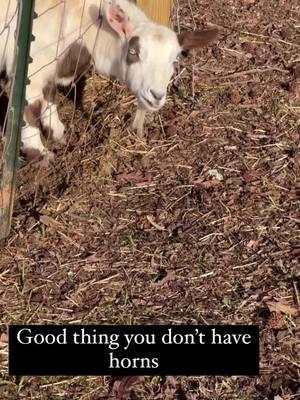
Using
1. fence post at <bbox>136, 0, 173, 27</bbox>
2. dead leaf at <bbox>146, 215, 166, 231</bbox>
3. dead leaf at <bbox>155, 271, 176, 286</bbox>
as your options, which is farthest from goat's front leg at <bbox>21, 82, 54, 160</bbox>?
dead leaf at <bbox>155, 271, 176, 286</bbox>

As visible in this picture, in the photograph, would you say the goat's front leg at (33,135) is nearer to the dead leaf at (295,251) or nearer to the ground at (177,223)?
the ground at (177,223)

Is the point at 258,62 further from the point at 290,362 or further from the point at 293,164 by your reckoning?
the point at 290,362

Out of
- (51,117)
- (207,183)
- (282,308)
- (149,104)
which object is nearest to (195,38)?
(149,104)

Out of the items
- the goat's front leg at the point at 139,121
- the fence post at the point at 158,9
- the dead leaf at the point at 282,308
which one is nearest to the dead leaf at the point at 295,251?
the dead leaf at the point at 282,308

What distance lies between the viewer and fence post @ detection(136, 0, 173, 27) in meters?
5.66

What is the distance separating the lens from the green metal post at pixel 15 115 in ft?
13.3

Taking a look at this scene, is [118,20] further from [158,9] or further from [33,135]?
[158,9]

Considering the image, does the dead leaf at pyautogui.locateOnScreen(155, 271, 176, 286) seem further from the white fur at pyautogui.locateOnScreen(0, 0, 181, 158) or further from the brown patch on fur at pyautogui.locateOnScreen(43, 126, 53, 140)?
the brown patch on fur at pyautogui.locateOnScreen(43, 126, 53, 140)

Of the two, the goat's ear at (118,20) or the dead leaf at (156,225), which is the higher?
the goat's ear at (118,20)

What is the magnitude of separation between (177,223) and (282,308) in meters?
0.88

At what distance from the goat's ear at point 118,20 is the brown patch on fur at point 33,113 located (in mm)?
670

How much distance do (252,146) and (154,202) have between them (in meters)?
0.92

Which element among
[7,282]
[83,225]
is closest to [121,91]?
[83,225]

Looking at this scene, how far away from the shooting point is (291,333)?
4.25 meters
